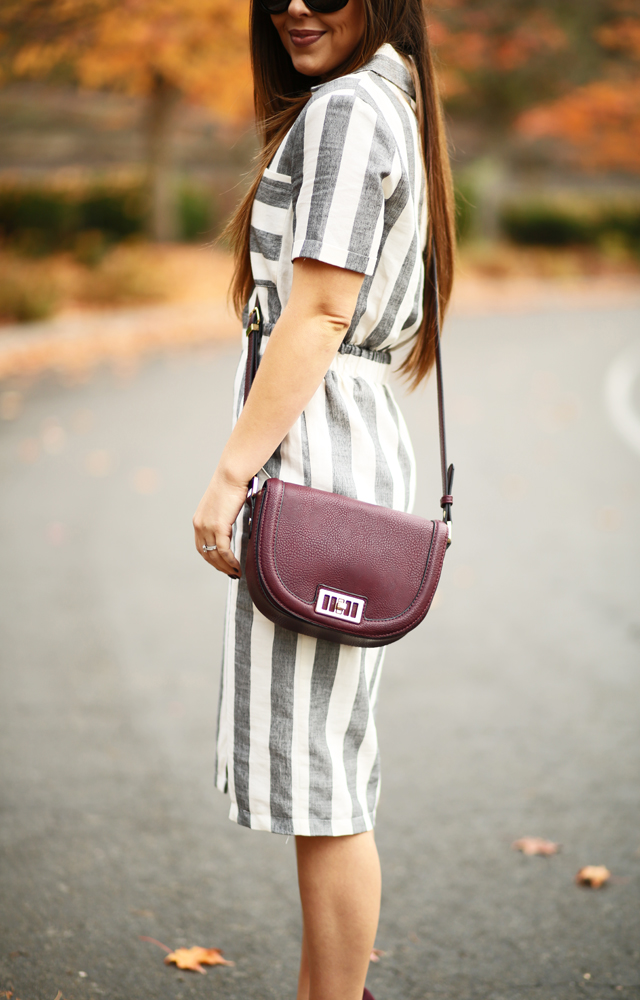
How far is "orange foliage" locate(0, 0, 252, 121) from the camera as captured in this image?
11594 mm

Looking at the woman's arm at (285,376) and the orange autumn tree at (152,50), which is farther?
the orange autumn tree at (152,50)

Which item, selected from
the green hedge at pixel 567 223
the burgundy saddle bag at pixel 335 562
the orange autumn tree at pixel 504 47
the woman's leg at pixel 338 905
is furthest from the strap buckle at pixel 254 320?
the green hedge at pixel 567 223

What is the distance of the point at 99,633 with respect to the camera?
4.02 m

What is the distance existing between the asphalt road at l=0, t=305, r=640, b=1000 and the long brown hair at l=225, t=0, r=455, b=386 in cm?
142

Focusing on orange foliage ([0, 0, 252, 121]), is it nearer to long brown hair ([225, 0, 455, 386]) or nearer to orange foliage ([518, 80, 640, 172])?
orange foliage ([518, 80, 640, 172])

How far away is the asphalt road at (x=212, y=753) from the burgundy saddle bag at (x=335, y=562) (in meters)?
1.06

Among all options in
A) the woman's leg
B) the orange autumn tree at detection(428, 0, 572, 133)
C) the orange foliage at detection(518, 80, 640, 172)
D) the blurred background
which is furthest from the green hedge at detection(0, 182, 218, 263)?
the woman's leg

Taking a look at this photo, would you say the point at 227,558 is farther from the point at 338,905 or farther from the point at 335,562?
the point at 338,905

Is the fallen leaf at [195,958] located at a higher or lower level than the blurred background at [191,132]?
lower

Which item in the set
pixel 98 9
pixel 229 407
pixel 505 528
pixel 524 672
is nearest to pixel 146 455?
pixel 229 407

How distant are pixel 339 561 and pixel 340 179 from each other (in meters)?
0.59

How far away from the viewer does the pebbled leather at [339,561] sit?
A: 1500 mm

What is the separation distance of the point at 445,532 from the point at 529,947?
1242mm

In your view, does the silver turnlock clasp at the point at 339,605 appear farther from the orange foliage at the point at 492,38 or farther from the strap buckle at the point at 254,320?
the orange foliage at the point at 492,38
